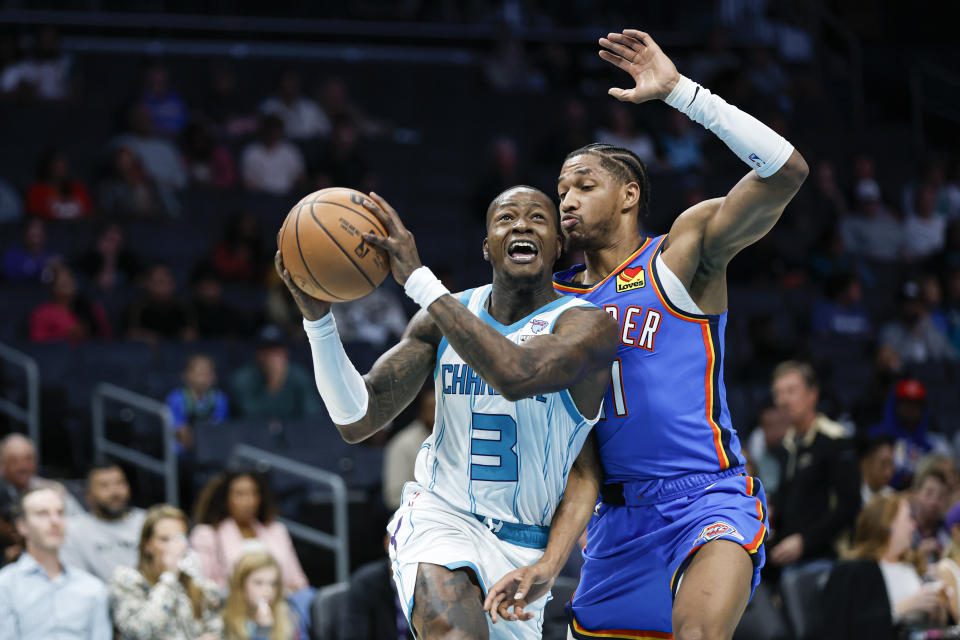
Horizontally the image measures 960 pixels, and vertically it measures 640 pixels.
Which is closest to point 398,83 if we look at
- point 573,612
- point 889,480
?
point 889,480

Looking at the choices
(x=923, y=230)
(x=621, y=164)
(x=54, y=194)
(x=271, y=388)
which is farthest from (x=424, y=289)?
(x=923, y=230)

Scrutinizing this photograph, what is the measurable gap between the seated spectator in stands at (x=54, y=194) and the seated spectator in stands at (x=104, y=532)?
4.68 meters

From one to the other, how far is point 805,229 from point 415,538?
12.5m

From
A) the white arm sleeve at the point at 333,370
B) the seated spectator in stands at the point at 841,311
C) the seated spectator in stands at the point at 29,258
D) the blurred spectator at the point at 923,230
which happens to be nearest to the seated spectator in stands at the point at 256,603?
the white arm sleeve at the point at 333,370

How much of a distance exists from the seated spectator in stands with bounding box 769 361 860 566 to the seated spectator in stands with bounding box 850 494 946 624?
171mm

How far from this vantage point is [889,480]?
10.9 metres

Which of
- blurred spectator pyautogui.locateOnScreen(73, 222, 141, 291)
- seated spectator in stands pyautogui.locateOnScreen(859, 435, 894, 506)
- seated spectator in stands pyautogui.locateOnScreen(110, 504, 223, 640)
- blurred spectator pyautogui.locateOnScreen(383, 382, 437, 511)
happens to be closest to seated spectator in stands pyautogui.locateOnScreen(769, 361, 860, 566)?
seated spectator in stands pyautogui.locateOnScreen(859, 435, 894, 506)

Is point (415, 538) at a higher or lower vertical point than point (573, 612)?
higher

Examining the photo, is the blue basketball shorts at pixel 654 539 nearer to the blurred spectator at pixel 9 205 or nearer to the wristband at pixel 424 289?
the wristband at pixel 424 289

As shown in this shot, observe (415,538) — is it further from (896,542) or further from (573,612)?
(896,542)

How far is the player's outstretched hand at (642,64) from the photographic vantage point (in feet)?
17.3

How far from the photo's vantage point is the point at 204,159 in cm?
1466

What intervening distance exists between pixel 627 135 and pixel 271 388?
263 inches

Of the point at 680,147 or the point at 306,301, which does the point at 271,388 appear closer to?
the point at 306,301
